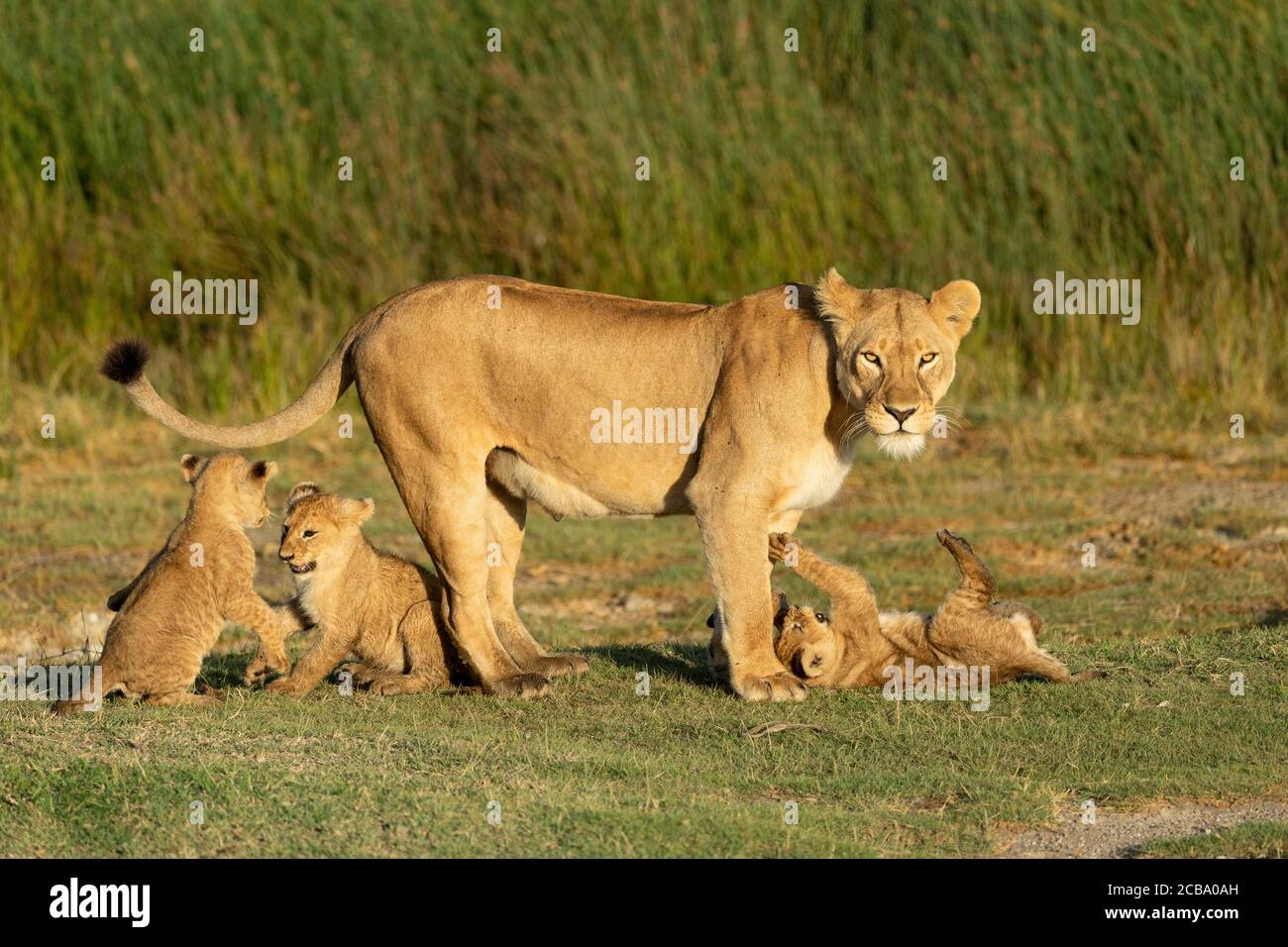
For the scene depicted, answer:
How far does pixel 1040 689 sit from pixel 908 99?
887cm

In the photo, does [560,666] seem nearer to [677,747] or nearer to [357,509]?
[357,509]

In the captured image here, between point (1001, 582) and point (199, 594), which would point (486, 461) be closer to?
point (199, 594)

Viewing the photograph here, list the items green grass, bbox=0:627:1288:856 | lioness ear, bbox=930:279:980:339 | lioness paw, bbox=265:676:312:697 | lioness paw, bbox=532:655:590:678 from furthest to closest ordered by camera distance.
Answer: lioness paw, bbox=532:655:590:678, lioness paw, bbox=265:676:312:697, lioness ear, bbox=930:279:980:339, green grass, bbox=0:627:1288:856

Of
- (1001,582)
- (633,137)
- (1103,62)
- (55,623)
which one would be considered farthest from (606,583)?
(1103,62)

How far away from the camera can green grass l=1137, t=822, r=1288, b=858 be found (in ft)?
19.1

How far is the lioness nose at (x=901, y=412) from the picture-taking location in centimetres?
718

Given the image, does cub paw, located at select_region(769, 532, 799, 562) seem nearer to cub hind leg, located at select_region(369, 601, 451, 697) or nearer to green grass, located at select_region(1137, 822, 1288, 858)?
cub hind leg, located at select_region(369, 601, 451, 697)

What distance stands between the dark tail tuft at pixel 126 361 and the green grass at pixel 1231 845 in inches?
165

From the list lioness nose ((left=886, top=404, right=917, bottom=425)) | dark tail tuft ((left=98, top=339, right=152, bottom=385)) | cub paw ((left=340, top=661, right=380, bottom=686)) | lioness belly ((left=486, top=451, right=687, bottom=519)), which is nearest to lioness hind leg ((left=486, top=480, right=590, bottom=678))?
lioness belly ((left=486, top=451, right=687, bottom=519))

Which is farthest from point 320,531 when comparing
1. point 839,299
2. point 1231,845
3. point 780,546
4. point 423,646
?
→ point 1231,845

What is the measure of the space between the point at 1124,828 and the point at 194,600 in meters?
3.46

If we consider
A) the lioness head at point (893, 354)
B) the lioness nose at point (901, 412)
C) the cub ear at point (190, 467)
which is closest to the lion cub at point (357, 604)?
the cub ear at point (190, 467)

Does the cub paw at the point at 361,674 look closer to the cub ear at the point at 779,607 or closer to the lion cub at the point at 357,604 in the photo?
the lion cub at the point at 357,604
